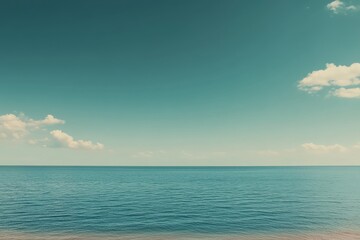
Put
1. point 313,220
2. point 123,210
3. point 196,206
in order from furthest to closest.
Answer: point 196,206
point 123,210
point 313,220

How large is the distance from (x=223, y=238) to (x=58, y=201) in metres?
49.2

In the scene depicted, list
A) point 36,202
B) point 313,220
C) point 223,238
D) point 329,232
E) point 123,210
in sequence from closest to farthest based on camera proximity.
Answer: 1. point 223,238
2. point 329,232
3. point 313,220
4. point 123,210
5. point 36,202

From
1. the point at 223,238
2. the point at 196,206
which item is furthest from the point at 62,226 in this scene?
the point at 196,206

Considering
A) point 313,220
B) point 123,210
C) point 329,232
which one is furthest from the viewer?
point 123,210

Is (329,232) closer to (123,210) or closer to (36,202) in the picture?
(123,210)

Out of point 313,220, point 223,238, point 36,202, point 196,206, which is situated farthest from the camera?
point 36,202

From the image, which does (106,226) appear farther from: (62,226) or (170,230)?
(170,230)

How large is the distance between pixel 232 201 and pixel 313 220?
23.9m

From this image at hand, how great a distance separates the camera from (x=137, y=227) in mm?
44906

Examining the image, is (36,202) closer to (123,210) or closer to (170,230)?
(123,210)

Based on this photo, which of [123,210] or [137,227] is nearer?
[137,227]

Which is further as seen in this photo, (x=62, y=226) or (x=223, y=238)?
(x=62, y=226)

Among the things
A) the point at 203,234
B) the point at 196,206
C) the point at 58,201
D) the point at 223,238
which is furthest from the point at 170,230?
the point at 58,201

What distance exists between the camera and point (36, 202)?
70500 millimetres
